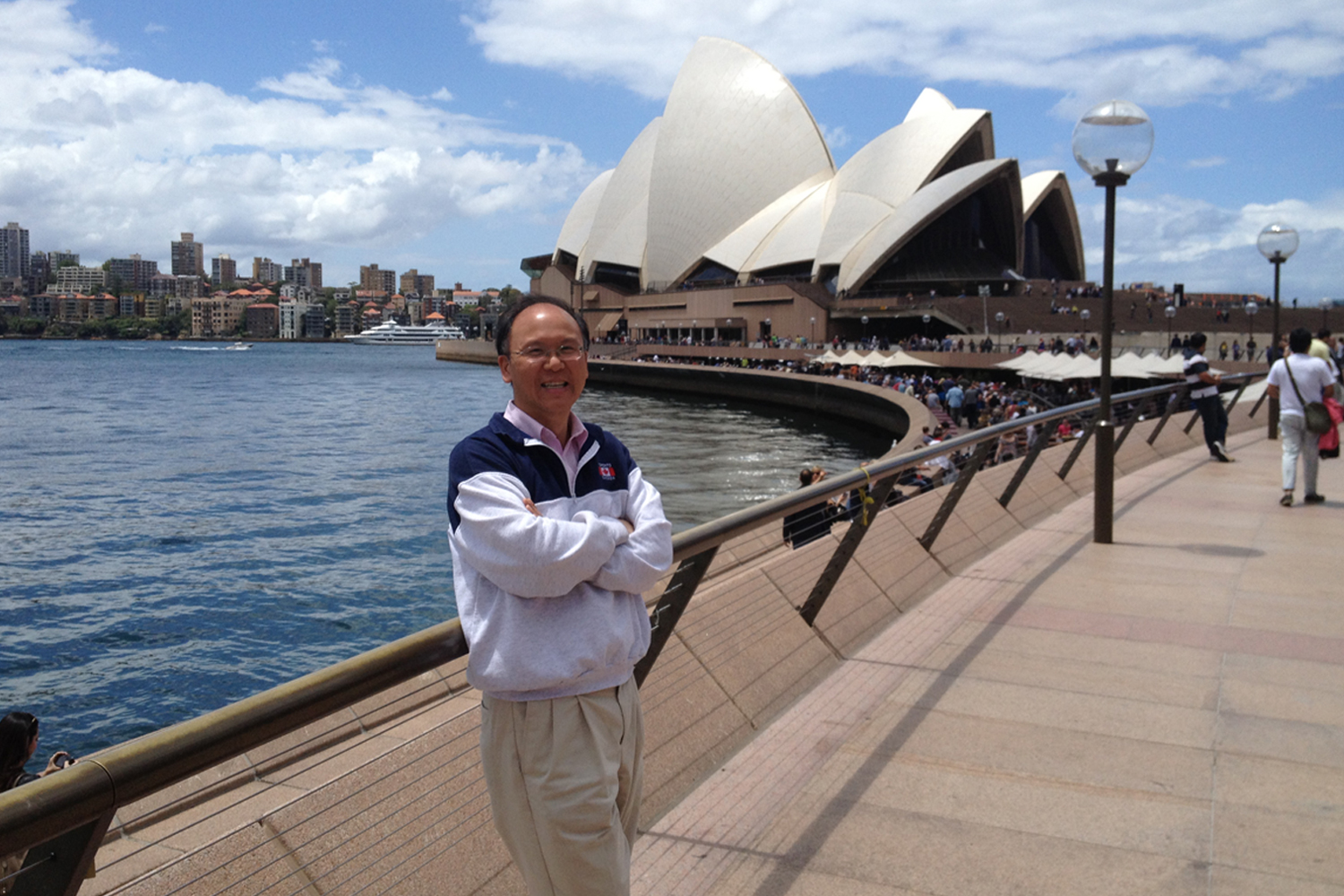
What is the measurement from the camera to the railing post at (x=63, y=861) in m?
1.21

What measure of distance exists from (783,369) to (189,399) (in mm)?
24435

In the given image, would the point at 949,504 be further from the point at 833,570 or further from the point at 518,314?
the point at 518,314

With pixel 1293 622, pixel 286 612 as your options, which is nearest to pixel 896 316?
pixel 286 612

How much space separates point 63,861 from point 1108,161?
20.9 ft

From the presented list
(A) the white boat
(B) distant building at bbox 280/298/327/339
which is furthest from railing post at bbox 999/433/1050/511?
(B) distant building at bbox 280/298/327/339

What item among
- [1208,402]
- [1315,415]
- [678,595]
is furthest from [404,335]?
[678,595]

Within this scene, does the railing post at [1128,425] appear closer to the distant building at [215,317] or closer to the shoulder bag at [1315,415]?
the shoulder bag at [1315,415]

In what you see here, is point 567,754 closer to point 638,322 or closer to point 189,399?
point 189,399

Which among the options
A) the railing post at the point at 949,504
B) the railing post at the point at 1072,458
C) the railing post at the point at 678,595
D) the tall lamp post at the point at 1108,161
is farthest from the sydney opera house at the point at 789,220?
the railing post at the point at 678,595

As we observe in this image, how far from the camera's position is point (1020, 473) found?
7023mm

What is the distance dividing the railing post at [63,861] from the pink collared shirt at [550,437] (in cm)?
80

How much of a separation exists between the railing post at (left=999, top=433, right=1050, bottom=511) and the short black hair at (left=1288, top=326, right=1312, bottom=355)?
1864 mm

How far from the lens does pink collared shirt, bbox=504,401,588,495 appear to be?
1.72m

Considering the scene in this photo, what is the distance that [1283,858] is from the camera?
2.46 meters
